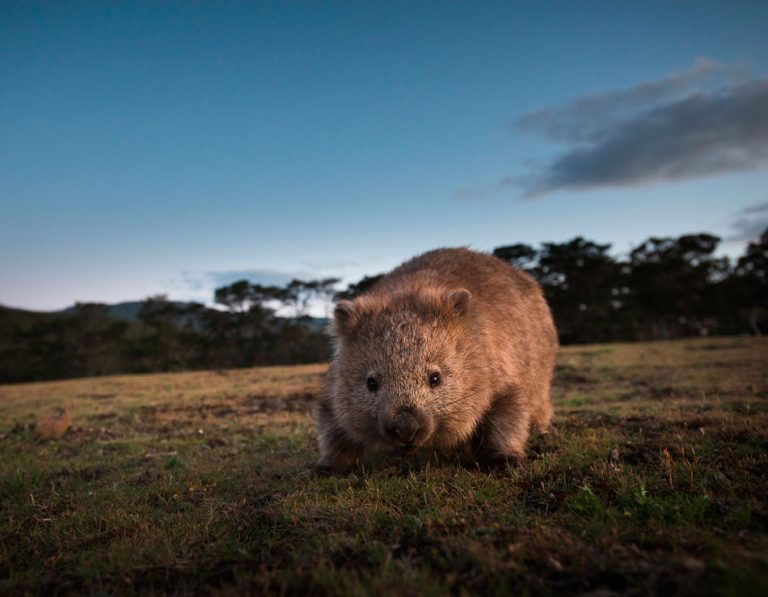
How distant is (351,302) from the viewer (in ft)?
14.4

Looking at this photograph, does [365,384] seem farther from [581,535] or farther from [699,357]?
[699,357]

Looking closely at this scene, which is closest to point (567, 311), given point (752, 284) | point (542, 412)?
point (752, 284)

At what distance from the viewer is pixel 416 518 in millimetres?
2908

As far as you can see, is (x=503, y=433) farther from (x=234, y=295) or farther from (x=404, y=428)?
(x=234, y=295)

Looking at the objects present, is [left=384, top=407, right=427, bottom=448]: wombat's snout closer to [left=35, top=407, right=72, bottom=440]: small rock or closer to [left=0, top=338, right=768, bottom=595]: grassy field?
[left=0, top=338, right=768, bottom=595]: grassy field

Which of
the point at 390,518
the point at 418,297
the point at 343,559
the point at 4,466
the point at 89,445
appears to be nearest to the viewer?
the point at 343,559

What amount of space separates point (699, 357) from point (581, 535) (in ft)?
55.6

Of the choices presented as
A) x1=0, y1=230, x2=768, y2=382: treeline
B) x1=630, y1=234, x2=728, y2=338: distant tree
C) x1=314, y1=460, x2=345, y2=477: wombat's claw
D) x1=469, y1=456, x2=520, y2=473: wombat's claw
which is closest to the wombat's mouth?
x1=469, y1=456, x2=520, y2=473: wombat's claw

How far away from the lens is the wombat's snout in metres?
3.43

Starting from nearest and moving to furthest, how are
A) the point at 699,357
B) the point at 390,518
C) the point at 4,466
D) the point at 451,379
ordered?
1. the point at 390,518
2. the point at 451,379
3. the point at 4,466
4. the point at 699,357

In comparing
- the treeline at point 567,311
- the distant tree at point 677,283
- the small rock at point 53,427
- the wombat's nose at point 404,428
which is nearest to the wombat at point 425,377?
the wombat's nose at point 404,428

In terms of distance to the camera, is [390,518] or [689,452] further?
[689,452]

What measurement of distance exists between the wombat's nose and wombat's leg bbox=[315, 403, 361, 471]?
967 millimetres

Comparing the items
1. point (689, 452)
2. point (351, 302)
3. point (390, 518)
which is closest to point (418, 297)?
point (351, 302)
